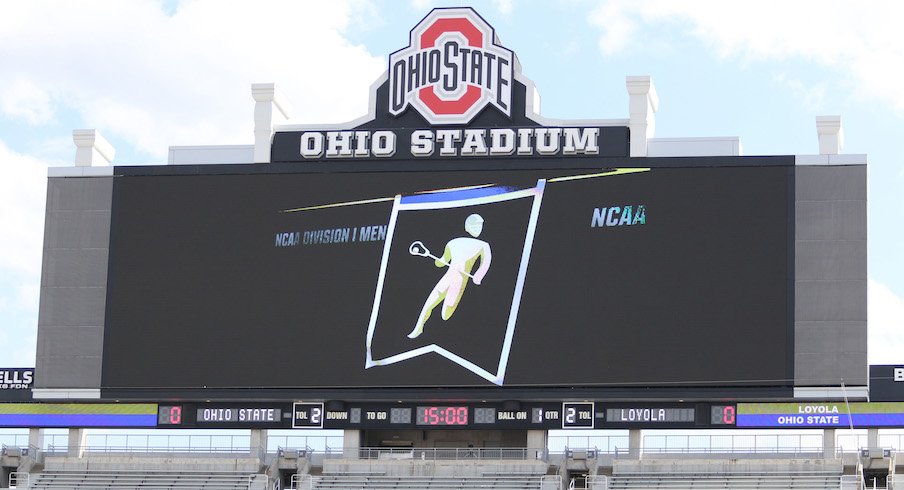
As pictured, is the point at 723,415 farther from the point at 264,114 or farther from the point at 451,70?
the point at 264,114

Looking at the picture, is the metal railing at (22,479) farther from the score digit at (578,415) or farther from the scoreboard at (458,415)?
the score digit at (578,415)

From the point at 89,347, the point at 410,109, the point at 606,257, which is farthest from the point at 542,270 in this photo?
the point at 89,347

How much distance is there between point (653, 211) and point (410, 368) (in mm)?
6548

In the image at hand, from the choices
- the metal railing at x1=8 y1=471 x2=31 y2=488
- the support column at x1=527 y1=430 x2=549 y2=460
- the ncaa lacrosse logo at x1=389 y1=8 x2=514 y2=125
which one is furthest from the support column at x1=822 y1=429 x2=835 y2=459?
the metal railing at x1=8 y1=471 x2=31 y2=488

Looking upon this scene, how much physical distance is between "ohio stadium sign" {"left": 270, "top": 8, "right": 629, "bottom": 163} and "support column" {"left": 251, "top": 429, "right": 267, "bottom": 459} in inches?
251

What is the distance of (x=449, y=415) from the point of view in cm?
5003

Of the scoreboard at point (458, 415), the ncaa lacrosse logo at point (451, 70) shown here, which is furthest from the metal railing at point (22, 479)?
the ncaa lacrosse logo at point (451, 70)

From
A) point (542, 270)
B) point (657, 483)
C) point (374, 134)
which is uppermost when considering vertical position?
point (374, 134)

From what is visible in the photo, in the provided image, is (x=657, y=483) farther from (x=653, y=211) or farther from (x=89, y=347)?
(x=89, y=347)

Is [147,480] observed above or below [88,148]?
below

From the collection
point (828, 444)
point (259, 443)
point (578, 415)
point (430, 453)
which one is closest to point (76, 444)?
point (259, 443)

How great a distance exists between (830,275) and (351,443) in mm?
11664

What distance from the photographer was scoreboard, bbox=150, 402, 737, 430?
4919 centimetres

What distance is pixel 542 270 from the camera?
49438 millimetres
